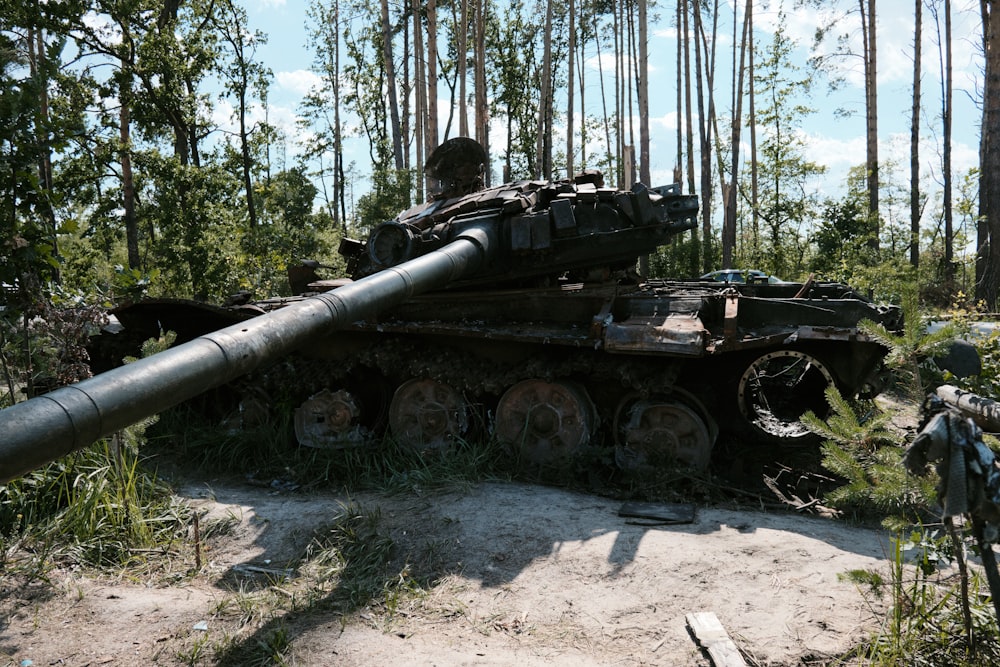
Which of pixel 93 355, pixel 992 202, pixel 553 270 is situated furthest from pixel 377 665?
pixel 992 202

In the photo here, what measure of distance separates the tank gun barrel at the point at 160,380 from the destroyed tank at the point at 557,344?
1861 mm

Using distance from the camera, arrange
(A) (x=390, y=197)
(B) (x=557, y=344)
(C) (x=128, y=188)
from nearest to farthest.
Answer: (B) (x=557, y=344) < (C) (x=128, y=188) < (A) (x=390, y=197)

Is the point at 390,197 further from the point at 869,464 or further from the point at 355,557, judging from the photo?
the point at 869,464

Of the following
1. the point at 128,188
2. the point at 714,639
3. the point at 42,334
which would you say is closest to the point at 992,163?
the point at 714,639

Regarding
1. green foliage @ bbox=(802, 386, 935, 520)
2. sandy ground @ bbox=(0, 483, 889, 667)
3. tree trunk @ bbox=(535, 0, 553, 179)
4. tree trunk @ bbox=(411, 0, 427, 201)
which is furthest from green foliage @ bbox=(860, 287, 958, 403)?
tree trunk @ bbox=(535, 0, 553, 179)

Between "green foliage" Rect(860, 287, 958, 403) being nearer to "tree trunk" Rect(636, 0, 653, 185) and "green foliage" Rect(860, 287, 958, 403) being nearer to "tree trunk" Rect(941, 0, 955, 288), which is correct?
"tree trunk" Rect(636, 0, 653, 185)

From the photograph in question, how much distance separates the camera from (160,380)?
3012mm

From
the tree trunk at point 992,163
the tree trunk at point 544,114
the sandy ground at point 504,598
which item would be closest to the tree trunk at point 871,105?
the tree trunk at point 992,163

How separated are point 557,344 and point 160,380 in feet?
15.1

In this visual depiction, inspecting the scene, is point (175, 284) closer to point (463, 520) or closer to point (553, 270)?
point (553, 270)

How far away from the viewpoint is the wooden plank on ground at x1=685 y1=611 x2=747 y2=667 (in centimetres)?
379

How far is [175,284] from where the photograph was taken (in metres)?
14.6

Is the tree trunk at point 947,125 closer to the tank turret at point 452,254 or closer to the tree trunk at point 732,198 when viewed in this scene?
the tree trunk at point 732,198

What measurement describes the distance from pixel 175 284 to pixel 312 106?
2076 centimetres
